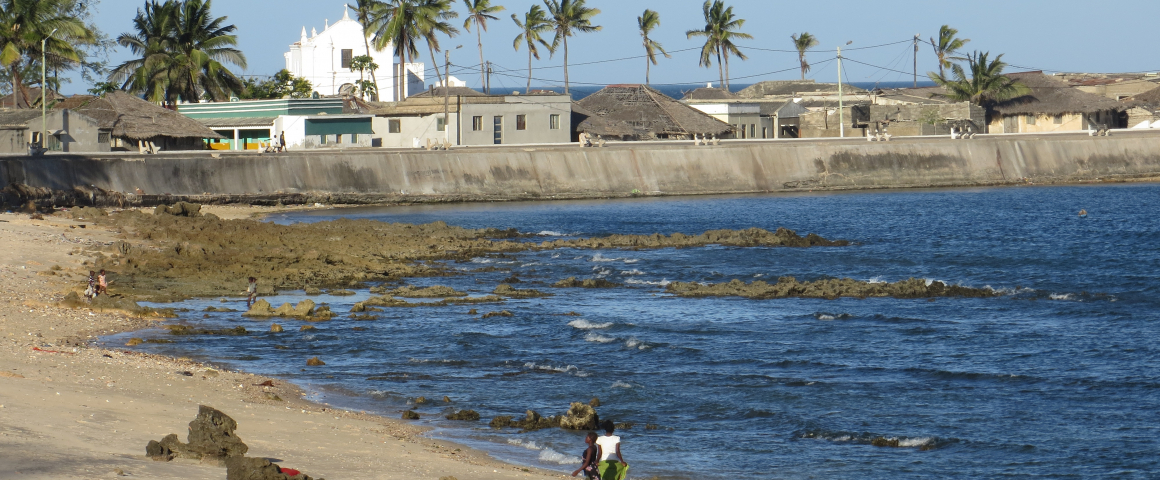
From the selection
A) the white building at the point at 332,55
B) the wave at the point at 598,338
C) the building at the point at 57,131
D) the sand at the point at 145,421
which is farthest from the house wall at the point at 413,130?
the sand at the point at 145,421

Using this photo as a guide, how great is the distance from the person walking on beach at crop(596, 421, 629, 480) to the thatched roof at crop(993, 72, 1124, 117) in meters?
73.4

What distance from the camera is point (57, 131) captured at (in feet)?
191

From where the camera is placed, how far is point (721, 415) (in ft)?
55.0

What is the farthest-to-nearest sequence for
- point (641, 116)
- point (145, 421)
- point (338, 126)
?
point (641, 116) → point (338, 126) → point (145, 421)

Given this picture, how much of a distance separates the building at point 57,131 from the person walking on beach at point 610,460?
53286 millimetres

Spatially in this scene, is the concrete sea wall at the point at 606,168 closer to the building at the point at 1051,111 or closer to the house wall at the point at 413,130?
the building at the point at 1051,111

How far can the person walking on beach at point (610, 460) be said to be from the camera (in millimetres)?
12242

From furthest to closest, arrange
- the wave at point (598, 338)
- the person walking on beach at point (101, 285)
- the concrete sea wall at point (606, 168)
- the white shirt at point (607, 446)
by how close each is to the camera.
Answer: the concrete sea wall at point (606, 168) → the person walking on beach at point (101, 285) → the wave at point (598, 338) → the white shirt at point (607, 446)

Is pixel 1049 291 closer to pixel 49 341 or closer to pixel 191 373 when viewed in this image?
pixel 191 373

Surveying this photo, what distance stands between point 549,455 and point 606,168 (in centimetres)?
5031


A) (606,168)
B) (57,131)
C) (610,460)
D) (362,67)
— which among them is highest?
(362,67)

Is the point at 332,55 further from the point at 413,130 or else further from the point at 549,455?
the point at 549,455

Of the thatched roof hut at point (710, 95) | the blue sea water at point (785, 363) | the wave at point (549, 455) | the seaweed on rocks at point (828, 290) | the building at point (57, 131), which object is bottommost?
the wave at point (549, 455)

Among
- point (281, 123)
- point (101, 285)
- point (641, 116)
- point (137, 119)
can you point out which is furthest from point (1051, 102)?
point (101, 285)
